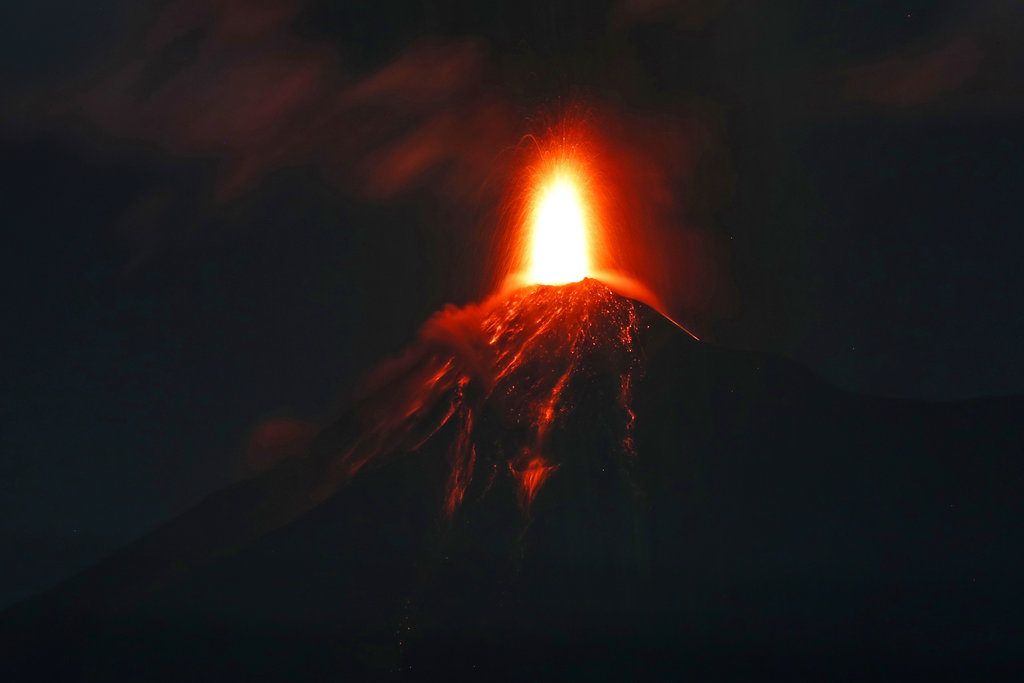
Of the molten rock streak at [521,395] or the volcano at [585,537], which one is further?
the molten rock streak at [521,395]

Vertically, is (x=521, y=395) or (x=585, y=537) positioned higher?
(x=521, y=395)

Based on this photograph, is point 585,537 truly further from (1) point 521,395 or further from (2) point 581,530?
(1) point 521,395

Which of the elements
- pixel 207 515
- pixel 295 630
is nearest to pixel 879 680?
pixel 295 630

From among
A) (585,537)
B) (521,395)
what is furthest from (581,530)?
(521,395)

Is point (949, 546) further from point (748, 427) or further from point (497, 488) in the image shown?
point (497, 488)
